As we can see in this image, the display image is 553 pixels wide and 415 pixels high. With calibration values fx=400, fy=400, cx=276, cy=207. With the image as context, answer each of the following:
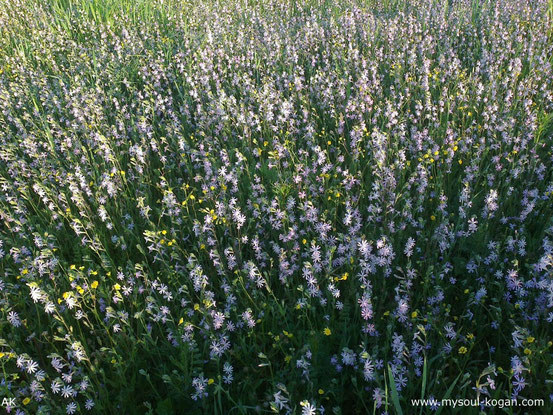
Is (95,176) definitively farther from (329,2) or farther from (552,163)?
(329,2)

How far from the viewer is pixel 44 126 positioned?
14.4 feet

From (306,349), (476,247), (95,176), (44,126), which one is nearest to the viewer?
(306,349)

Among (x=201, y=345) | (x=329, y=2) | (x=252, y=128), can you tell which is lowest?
(x=201, y=345)

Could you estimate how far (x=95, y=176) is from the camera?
3900mm

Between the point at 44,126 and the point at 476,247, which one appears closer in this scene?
the point at 476,247

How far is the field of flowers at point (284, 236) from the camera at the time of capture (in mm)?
2205

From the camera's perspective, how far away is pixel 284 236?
277cm

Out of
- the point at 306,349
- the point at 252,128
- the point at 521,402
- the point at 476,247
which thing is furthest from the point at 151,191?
the point at 521,402

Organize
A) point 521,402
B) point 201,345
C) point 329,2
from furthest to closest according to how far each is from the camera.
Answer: point 329,2, point 201,345, point 521,402

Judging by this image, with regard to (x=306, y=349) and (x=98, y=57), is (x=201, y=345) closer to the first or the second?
(x=306, y=349)

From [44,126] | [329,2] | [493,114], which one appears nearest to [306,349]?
[493,114]

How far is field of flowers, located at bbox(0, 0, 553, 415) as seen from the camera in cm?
221

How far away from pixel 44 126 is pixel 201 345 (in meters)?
3.30

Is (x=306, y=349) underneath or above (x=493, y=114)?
underneath
